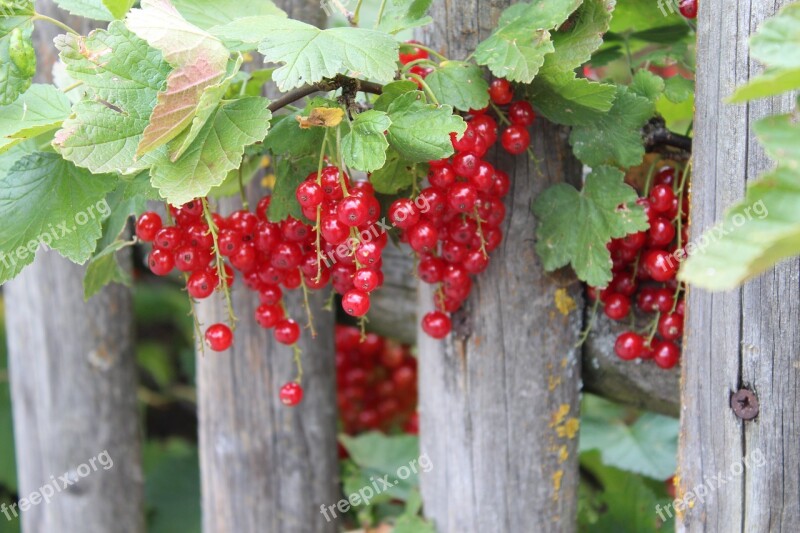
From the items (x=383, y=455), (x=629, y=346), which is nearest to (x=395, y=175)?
(x=629, y=346)

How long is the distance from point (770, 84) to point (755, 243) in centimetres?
13

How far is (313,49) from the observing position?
87 centimetres

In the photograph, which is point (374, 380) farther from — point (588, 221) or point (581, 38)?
point (581, 38)

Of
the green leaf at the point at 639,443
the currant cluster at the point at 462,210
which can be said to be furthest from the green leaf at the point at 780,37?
the green leaf at the point at 639,443

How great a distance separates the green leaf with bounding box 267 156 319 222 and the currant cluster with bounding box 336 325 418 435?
2.98ft

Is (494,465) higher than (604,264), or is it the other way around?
(604,264)

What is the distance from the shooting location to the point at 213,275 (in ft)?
3.38

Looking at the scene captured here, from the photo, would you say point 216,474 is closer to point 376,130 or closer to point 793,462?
point 376,130

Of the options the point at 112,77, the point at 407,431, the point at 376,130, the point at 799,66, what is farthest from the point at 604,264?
the point at 407,431

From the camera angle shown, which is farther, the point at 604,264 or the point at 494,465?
the point at 494,465

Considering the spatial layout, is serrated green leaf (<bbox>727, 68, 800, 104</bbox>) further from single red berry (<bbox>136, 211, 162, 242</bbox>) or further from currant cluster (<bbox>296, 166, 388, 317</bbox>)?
single red berry (<bbox>136, 211, 162, 242</bbox>)

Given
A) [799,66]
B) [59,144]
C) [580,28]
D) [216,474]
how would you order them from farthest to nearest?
[216,474] → [580,28] → [59,144] → [799,66]

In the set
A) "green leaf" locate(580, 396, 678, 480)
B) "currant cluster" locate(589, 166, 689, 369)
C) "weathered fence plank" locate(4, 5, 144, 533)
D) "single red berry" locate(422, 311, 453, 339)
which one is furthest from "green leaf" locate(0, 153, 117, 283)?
"green leaf" locate(580, 396, 678, 480)

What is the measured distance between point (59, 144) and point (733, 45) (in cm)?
79
